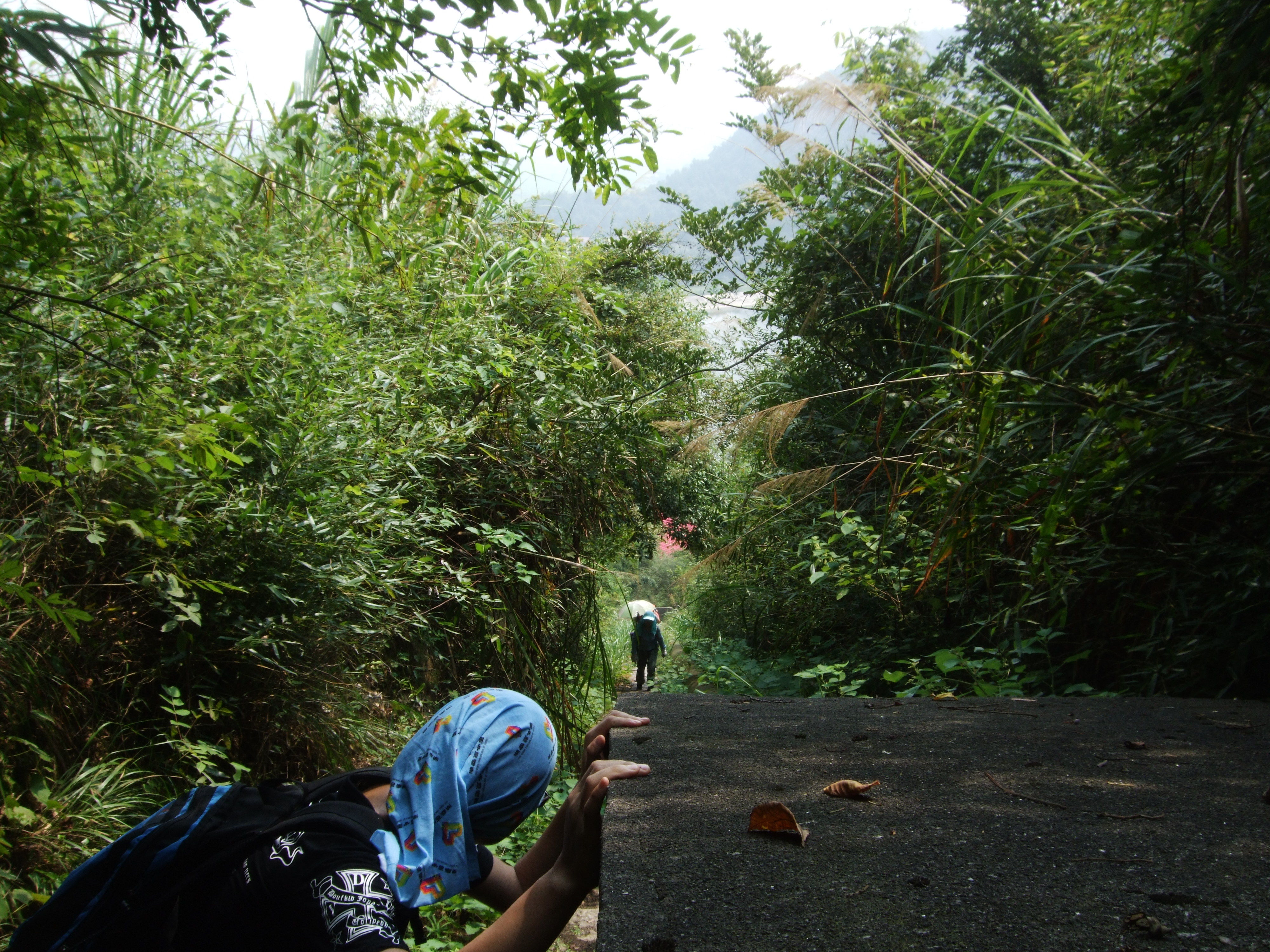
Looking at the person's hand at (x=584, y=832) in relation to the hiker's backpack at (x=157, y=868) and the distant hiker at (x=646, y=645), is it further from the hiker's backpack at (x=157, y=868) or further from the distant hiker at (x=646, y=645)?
Result: the distant hiker at (x=646, y=645)

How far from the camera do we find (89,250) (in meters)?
2.91

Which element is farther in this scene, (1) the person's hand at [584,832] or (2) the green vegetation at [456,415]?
(2) the green vegetation at [456,415]

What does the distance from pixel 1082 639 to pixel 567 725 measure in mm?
2665

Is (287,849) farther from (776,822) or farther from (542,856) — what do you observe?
(776,822)

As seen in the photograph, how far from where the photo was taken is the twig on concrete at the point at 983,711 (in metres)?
2.02

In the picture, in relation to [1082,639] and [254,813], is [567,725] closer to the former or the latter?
[1082,639]

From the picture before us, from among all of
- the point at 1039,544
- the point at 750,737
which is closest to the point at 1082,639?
the point at 1039,544

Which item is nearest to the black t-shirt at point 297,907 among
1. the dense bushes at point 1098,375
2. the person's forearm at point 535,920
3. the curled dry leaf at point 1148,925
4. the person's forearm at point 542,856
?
the person's forearm at point 535,920

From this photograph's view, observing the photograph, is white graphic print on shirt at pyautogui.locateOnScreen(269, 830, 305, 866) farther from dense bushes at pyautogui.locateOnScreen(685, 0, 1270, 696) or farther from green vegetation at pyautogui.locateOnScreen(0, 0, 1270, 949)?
dense bushes at pyautogui.locateOnScreen(685, 0, 1270, 696)

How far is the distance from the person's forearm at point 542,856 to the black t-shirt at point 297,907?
1.35 ft

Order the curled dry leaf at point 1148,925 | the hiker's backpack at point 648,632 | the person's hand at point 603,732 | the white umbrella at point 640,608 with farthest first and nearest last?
1. the white umbrella at point 640,608
2. the hiker's backpack at point 648,632
3. the person's hand at point 603,732
4. the curled dry leaf at point 1148,925

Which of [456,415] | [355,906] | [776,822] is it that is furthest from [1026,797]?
[456,415]

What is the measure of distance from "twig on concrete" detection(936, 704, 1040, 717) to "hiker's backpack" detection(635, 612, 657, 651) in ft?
23.0

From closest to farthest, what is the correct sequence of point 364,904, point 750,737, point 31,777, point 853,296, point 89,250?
point 364,904, point 750,737, point 31,777, point 89,250, point 853,296
